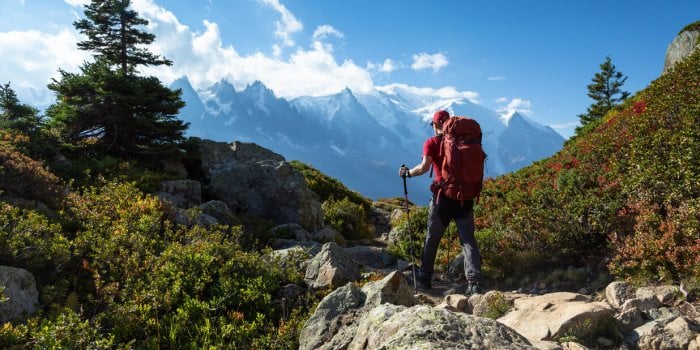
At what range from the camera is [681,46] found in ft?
85.8

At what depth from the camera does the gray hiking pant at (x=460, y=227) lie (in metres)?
7.53

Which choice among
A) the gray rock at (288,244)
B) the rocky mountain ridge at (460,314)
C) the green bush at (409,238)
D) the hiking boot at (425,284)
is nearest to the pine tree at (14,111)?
the rocky mountain ridge at (460,314)

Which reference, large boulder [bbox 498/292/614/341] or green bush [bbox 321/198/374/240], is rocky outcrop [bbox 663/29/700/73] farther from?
large boulder [bbox 498/292/614/341]

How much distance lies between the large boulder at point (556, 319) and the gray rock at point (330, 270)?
2.83 metres

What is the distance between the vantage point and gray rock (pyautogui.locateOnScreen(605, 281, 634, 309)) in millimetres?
6160

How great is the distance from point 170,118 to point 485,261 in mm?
12673

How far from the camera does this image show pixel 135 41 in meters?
19.5

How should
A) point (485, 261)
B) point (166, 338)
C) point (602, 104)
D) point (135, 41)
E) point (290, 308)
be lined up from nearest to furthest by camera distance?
point (166, 338) → point (290, 308) → point (485, 261) → point (135, 41) → point (602, 104)

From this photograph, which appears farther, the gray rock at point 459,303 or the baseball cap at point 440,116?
→ the baseball cap at point 440,116

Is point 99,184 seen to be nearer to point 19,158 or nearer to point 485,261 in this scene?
point 19,158

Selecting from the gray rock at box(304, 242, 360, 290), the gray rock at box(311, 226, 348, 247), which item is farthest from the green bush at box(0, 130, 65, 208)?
the gray rock at box(311, 226, 348, 247)

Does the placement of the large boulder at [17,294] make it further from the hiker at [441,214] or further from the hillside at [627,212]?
the hillside at [627,212]

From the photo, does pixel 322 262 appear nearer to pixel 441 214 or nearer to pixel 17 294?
pixel 441 214

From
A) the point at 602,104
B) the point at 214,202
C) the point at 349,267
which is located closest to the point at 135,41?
the point at 214,202
